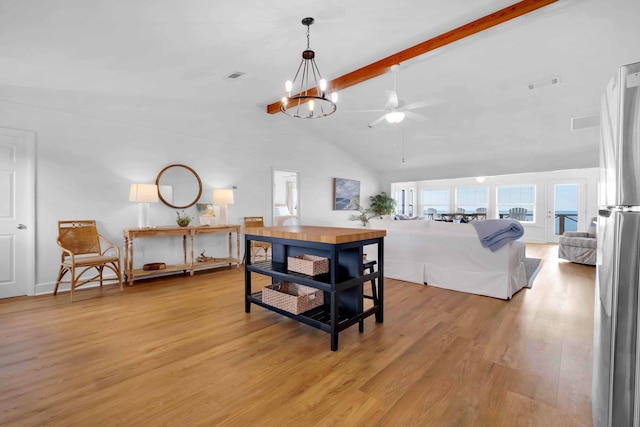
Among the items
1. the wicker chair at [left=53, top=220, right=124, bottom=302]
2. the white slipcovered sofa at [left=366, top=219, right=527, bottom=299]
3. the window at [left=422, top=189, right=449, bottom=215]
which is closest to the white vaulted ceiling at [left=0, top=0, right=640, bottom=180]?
the wicker chair at [left=53, top=220, right=124, bottom=302]

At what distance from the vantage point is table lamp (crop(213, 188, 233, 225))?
525 centimetres

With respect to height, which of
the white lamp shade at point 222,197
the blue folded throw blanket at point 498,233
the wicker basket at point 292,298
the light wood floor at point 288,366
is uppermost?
the white lamp shade at point 222,197

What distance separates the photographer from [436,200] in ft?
36.5

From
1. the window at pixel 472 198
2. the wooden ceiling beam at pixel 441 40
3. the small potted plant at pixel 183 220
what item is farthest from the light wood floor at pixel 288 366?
the window at pixel 472 198

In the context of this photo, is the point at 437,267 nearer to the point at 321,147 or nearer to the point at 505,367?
the point at 505,367

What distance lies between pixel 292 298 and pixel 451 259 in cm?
241

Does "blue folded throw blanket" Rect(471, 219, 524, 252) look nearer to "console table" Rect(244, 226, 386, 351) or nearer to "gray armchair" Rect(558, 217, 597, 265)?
"console table" Rect(244, 226, 386, 351)

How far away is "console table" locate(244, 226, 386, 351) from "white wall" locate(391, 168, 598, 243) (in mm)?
7319

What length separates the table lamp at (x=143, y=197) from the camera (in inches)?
167

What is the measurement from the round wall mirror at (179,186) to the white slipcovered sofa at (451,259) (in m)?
3.21

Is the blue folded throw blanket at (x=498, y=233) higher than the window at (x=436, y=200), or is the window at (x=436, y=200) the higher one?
the window at (x=436, y=200)

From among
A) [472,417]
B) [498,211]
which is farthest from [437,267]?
[498,211]

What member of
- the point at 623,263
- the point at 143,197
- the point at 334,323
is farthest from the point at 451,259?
the point at 143,197

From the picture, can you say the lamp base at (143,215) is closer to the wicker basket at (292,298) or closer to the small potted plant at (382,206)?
the wicker basket at (292,298)
